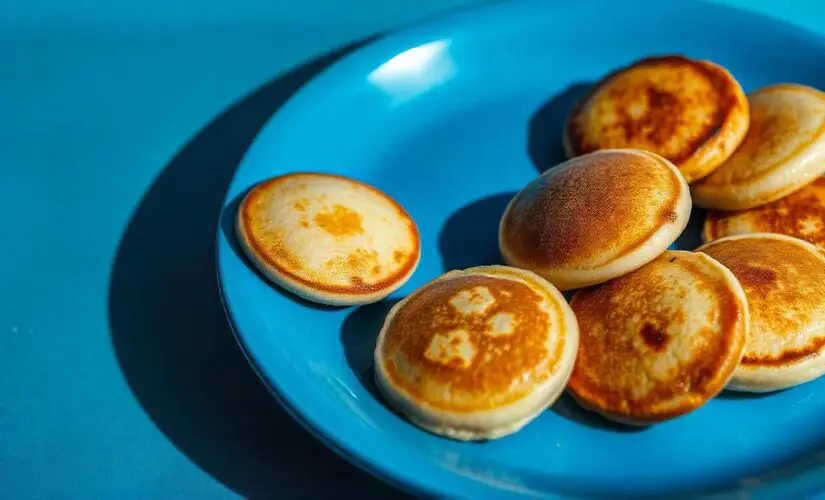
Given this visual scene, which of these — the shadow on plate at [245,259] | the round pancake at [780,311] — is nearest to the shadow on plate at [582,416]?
the round pancake at [780,311]

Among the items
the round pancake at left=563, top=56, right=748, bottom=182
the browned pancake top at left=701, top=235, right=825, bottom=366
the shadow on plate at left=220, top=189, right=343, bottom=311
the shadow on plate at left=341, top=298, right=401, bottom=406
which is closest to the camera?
the browned pancake top at left=701, top=235, right=825, bottom=366

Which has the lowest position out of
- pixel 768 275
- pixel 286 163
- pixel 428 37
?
pixel 768 275

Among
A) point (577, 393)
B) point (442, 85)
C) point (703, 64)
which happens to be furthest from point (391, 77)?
point (577, 393)

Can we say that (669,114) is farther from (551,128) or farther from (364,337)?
(364,337)

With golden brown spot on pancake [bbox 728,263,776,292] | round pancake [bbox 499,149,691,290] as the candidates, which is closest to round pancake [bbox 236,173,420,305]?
round pancake [bbox 499,149,691,290]

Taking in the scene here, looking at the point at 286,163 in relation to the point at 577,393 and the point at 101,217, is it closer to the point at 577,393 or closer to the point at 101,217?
the point at 101,217

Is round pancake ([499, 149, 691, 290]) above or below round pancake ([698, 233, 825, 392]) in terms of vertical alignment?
above

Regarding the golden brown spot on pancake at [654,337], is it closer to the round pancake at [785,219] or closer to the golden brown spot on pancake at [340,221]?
the round pancake at [785,219]

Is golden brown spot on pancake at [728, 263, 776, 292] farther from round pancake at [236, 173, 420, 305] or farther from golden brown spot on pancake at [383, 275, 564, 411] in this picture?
round pancake at [236, 173, 420, 305]
